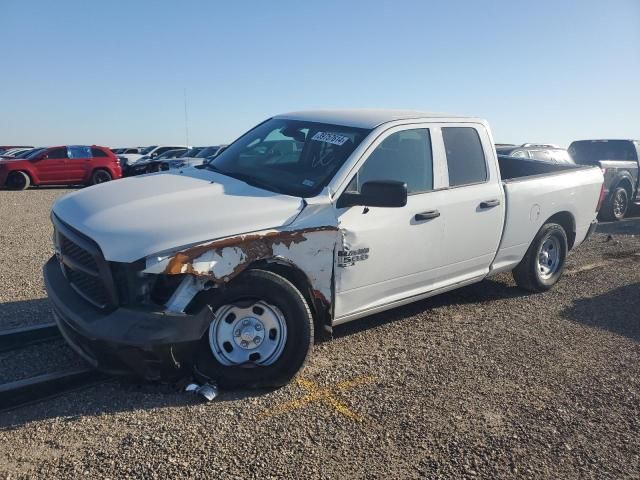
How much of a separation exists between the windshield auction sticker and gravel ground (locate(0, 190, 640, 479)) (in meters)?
1.67

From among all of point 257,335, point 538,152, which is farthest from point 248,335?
point 538,152

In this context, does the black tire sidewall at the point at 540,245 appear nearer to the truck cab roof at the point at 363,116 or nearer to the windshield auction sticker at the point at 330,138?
the truck cab roof at the point at 363,116

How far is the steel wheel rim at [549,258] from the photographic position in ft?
20.4

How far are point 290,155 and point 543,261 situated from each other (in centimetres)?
343

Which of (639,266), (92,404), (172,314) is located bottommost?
(639,266)

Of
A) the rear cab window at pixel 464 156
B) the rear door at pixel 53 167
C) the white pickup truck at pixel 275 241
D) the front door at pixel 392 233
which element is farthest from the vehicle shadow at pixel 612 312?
the rear door at pixel 53 167

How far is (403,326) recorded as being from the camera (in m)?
5.04

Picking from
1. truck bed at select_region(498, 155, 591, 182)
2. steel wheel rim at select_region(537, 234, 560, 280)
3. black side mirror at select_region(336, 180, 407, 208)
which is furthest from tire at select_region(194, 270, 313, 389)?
truck bed at select_region(498, 155, 591, 182)

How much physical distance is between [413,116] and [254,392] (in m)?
2.67

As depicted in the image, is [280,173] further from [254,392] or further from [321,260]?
[254,392]

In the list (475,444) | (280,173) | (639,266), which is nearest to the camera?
(475,444)

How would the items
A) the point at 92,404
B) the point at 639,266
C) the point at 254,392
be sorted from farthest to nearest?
the point at 639,266 → the point at 254,392 → the point at 92,404

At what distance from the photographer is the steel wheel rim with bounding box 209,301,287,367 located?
3596mm

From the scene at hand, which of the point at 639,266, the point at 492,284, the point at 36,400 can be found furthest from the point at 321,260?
the point at 639,266
